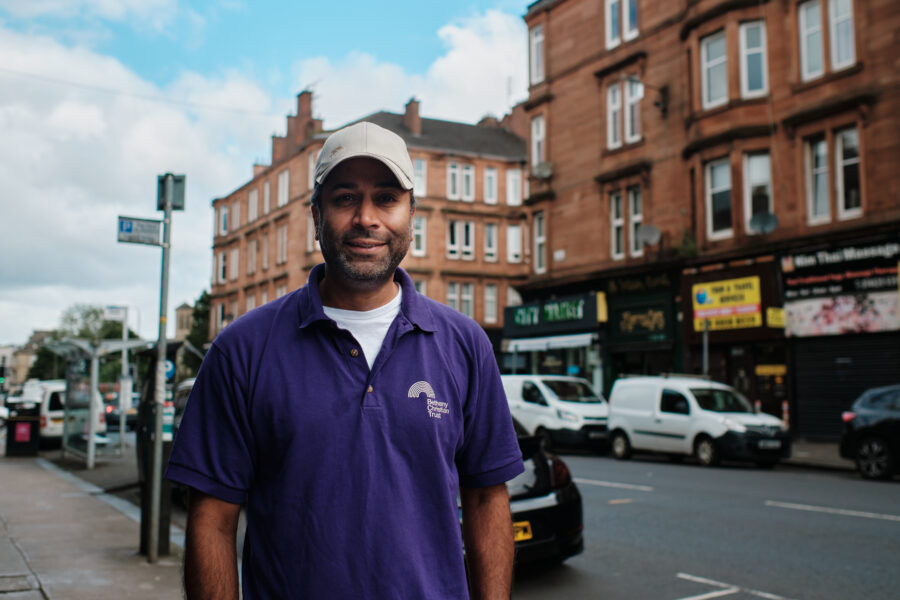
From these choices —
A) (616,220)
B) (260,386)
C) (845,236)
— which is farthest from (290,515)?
(616,220)

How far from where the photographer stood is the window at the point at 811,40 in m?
21.5

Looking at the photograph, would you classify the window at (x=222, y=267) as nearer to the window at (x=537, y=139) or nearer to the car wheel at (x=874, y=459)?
the window at (x=537, y=139)

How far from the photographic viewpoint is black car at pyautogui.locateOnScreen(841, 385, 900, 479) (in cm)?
1370

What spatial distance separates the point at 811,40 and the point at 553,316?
1256 centimetres

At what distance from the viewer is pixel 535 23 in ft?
106

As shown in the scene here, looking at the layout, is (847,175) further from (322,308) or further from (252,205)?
(252,205)

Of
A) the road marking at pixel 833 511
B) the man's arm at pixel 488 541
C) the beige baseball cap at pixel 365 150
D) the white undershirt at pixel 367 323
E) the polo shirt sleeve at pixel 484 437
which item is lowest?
the road marking at pixel 833 511

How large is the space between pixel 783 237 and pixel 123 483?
16.7 m

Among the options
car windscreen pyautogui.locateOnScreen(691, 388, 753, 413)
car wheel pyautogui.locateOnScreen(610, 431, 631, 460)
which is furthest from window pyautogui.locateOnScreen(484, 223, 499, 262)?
car windscreen pyautogui.locateOnScreen(691, 388, 753, 413)

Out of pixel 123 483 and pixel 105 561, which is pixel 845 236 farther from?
pixel 105 561

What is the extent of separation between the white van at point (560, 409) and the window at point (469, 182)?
32411mm

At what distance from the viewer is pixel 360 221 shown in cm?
224

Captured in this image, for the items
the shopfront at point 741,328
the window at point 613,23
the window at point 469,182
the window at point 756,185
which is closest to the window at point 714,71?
the window at point 756,185

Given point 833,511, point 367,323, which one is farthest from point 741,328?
point 367,323
